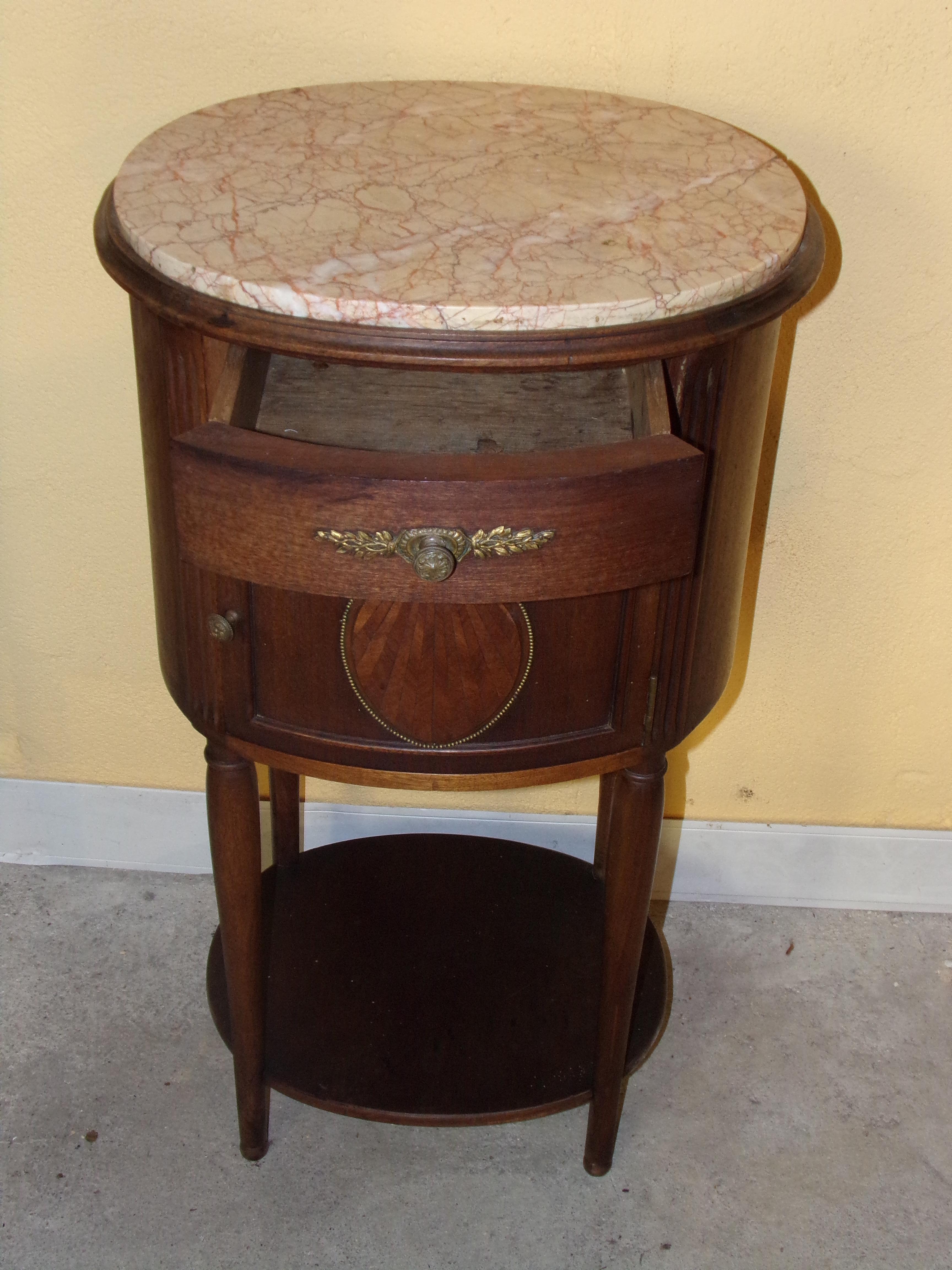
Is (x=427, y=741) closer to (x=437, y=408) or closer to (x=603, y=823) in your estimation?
(x=437, y=408)

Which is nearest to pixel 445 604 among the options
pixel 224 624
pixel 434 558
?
pixel 434 558

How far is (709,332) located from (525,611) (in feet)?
0.88

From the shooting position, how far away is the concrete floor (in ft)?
4.95

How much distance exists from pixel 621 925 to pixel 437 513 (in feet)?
1.90

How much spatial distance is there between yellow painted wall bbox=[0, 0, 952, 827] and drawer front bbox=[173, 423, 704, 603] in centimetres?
65

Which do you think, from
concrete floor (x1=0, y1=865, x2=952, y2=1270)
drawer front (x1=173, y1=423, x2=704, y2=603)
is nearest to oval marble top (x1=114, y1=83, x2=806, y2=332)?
drawer front (x1=173, y1=423, x2=704, y2=603)

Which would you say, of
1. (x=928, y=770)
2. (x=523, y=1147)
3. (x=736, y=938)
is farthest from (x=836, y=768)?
(x=523, y=1147)

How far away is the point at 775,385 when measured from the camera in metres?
1.61

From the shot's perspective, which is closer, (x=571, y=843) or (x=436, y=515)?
(x=436, y=515)

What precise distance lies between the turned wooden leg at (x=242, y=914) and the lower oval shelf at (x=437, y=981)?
0.16 ft

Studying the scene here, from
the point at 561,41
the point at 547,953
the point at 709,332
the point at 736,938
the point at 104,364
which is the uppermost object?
the point at 561,41

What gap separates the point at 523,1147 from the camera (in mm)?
1623

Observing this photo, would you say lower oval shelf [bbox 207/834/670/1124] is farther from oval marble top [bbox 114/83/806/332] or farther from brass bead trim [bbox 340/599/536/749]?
oval marble top [bbox 114/83/806/332]

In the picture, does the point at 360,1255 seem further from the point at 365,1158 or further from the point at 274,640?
the point at 274,640
